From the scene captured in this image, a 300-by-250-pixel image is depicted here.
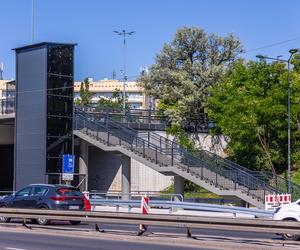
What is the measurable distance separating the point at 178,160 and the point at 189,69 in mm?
24331

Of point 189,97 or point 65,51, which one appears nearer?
point 65,51

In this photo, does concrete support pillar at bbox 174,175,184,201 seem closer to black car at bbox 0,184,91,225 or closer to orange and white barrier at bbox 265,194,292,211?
orange and white barrier at bbox 265,194,292,211

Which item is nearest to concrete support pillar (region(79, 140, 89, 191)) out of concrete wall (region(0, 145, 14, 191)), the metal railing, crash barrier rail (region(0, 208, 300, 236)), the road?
the metal railing

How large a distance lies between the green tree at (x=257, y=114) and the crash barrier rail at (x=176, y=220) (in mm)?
27949

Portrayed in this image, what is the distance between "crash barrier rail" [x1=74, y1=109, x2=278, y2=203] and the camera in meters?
39.1

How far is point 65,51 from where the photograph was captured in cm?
4706

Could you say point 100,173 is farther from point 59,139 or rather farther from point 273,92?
point 273,92

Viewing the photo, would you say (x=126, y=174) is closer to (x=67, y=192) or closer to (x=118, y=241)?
(x=67, y=192)

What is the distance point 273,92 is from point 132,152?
47.5 feet

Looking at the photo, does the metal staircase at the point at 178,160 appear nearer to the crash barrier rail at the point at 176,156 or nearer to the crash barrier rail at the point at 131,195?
the crash barrier rail at the point at 176,156

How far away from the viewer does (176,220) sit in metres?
19.9

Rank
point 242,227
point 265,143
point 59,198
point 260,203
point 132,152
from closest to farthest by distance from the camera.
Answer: point 242,227
point 59,198
point 260,203
point 132,152
point 265,143

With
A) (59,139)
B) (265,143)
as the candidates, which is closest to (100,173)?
(59,139)

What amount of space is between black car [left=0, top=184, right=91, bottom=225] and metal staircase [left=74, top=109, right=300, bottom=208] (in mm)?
12587
